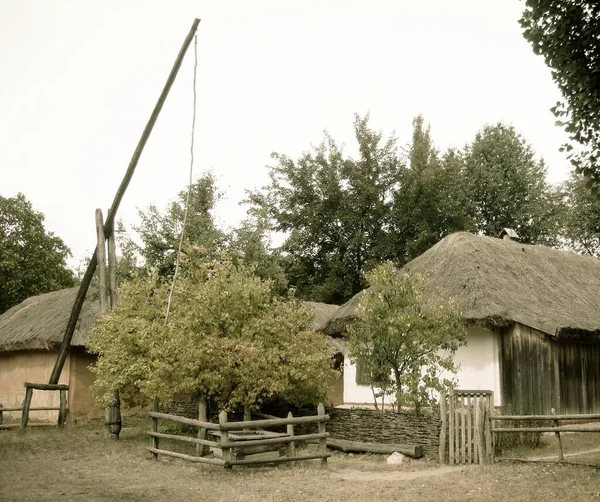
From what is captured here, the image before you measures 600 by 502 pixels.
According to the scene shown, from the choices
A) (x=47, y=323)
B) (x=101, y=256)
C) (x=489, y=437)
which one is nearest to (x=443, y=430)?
(x=489, y=437)

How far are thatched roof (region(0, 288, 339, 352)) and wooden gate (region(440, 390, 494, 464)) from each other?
6890 mm

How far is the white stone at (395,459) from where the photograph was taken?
12.9m

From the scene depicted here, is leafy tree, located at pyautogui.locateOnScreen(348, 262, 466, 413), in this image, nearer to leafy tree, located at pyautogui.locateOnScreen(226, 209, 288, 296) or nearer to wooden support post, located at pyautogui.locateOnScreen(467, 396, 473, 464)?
wooden support post, located at pyautogui.locateOnScreen(467, 396, 473, 464)

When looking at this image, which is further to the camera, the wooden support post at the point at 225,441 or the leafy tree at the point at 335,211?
the leafy tree at the point at 335,211

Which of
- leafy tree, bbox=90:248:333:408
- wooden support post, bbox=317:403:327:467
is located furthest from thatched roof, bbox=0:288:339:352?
wooden support post, bbox=317:403:327:467

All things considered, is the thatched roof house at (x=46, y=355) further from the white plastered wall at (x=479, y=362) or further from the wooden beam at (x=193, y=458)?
the wooden beam at (x=193, y=458)

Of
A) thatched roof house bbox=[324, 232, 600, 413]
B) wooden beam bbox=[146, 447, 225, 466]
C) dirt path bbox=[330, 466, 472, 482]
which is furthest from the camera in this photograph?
thatched roof house bbox=[324, 232, 600, 413]

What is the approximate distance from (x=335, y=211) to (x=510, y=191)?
9562mm

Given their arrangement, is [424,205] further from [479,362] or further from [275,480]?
[275,480]

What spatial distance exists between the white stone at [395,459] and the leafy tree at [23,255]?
93.8 feet

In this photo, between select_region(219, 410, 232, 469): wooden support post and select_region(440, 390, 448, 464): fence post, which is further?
select_region(440, 390, 448, 464): fence post

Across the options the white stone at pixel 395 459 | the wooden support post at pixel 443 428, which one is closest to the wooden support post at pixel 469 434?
the wooden support post at pixel 443 428

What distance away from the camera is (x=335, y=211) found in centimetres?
3619

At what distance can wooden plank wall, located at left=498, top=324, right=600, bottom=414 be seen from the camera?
1703 centimetres
